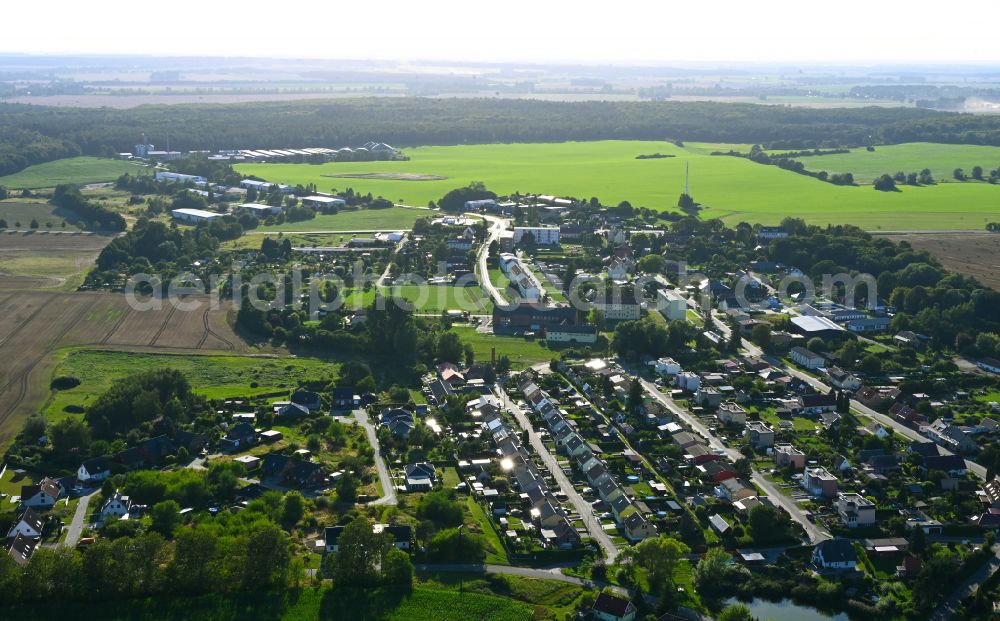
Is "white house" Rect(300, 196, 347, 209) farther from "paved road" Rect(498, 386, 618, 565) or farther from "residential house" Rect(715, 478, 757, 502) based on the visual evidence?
"residential house" Rect(715, 478, 757, 502)

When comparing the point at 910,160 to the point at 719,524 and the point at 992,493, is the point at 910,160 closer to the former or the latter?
the point at 992,493

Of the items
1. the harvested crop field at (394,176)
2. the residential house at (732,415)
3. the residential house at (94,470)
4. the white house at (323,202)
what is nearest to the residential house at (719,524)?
the residential house at (732,415)

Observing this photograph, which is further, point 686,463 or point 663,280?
point 663,280

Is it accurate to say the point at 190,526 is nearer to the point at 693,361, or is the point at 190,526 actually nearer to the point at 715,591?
the point at 715,591

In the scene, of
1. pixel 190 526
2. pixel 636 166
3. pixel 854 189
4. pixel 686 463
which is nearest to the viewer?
pixel 190 526

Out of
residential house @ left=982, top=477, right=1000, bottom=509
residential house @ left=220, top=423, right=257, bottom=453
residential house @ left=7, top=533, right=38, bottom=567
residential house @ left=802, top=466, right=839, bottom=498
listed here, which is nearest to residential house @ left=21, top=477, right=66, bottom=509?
residential house @ left=7, top=533, right=38, bottom=567

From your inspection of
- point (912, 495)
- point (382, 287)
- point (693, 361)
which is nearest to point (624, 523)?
point (912, 495)

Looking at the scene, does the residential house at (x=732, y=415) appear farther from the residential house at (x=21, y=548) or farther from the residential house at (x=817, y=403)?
the residential house at (x=21, y=548)

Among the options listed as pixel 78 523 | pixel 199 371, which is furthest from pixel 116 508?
pixel 199 371

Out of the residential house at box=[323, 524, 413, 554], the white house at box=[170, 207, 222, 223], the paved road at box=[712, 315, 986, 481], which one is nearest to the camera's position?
the residential house at box=[323, 524, 413, 554]
